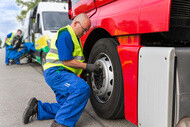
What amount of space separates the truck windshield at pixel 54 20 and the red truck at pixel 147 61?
405 centimetres

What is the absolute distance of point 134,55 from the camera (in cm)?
178

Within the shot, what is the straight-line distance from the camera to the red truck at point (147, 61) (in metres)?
1.46

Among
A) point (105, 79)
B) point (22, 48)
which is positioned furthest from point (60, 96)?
point (22, 48)

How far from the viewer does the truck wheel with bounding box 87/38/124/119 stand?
7.23ft

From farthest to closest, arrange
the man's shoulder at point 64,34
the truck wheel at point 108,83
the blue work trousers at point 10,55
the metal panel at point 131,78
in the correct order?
the blue work trousers at point 10,55 → the man's shoulder at point 64,34 → the truck wheel at point 108,83 → the metal panel at point 131,78

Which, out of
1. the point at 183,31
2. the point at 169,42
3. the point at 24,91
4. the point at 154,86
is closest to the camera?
the point at 154,86

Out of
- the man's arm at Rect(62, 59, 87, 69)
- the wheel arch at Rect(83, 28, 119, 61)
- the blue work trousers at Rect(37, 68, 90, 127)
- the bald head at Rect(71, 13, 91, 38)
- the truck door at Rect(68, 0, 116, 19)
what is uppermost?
the truck door at Rect(68, 0, 116, 19)

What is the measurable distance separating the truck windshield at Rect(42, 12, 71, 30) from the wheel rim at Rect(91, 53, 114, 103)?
404 cm

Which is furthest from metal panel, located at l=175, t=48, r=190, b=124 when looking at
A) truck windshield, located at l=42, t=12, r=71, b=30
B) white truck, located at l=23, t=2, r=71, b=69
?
truck windshield, located at l=42, t=12, r=71, b=30

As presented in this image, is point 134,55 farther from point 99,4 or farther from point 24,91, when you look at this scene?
point 24,91

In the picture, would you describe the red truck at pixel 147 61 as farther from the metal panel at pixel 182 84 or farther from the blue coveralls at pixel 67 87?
the blue coveralls at pixel 67 87

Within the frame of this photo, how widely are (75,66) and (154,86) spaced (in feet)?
3.72

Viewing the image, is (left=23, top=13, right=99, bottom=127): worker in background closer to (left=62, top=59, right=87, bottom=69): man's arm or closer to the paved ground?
(left=62, top=59, right=87, bottom=69): man's arm

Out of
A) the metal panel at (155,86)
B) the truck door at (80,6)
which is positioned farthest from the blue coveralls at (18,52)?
the metal panel at (155,86)
